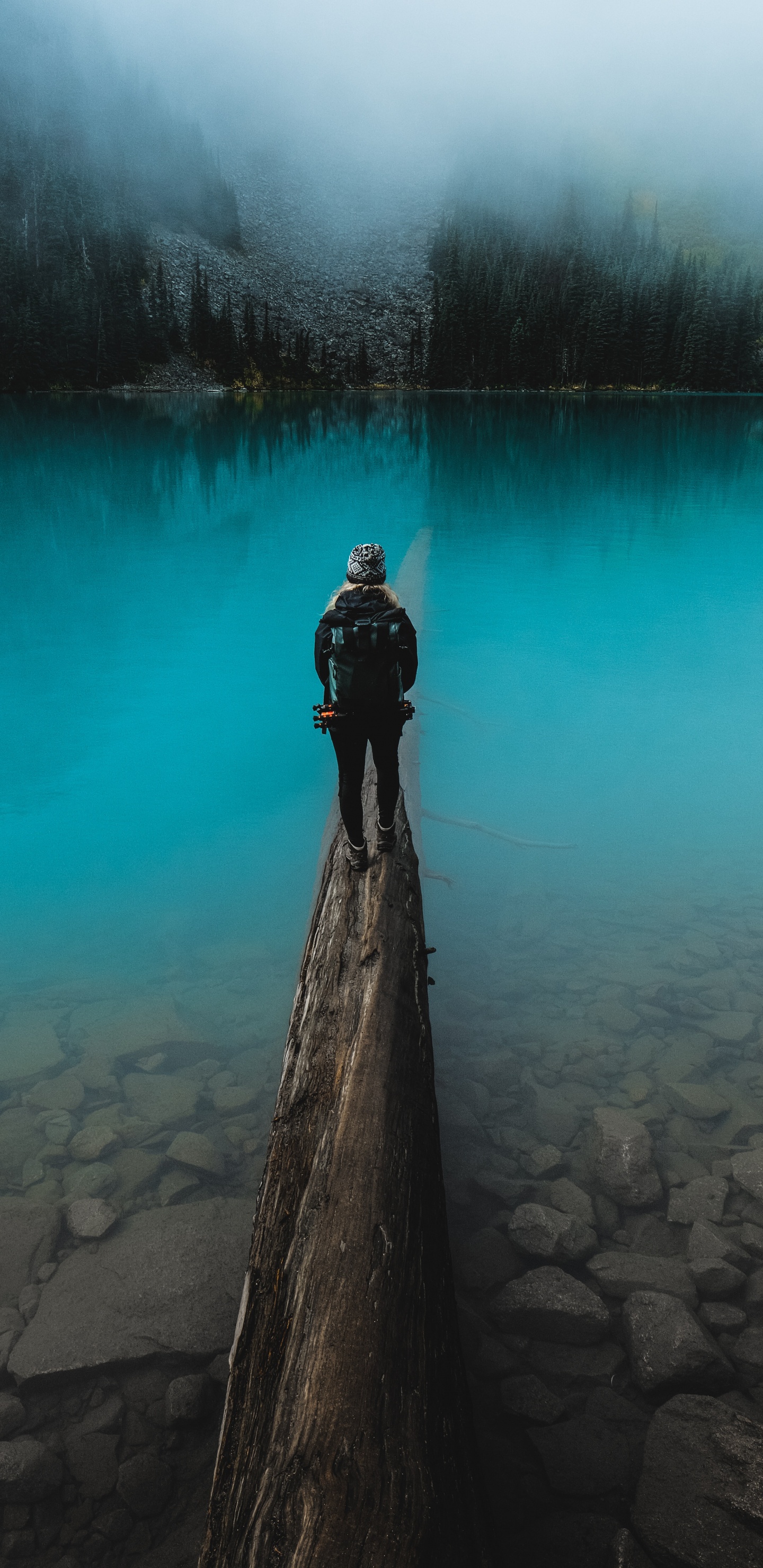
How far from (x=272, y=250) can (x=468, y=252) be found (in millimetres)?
38109

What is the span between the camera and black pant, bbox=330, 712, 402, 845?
223 inches

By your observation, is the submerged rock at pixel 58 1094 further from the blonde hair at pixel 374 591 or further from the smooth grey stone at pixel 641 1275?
the blonde hair at pixel 374 591

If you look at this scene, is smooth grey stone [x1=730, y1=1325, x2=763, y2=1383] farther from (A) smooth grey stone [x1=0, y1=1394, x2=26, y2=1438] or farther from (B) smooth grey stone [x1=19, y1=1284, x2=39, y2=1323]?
(B) smooth grey stone [x1=19, y1=1284, x2=39, y2=1323]

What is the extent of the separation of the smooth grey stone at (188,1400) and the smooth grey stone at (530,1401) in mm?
1305

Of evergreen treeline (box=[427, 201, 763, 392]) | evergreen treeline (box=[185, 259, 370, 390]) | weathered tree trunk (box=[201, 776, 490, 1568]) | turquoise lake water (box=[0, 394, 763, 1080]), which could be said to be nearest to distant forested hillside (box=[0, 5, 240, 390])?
evergreen treeline (box=[185, 259, 370, 390])

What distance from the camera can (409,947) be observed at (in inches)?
199

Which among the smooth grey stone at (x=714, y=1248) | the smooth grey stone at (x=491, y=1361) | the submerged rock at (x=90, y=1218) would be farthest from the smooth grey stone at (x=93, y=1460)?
the smooth grey stone at (x=714, y=1248)

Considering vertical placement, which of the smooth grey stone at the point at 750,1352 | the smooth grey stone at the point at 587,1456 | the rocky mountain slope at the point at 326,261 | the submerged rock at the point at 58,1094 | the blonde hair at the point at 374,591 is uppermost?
the rocky mountain slope at the point at 326,261

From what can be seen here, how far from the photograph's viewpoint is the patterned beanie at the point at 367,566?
520 centimetres

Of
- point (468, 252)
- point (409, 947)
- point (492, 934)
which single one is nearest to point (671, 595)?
point (492, 934)

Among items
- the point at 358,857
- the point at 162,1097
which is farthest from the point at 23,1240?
the point at 358,857

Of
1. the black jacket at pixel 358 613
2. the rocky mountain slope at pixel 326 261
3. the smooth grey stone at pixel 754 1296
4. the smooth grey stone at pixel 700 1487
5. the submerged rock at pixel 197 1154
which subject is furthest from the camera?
the rocky mountain slope at pixel 326 261

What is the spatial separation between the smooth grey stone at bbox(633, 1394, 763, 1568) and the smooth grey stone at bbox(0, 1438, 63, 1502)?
91.1 inches

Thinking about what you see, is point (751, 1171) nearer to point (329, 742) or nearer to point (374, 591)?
point (374, 591)
